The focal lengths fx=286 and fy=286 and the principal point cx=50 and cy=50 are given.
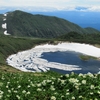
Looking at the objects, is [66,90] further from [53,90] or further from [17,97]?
[17,97]

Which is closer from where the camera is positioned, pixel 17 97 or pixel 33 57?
pixel 17 97

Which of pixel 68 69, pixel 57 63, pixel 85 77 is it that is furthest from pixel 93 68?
pixel 85 77

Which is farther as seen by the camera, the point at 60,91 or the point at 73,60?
the point at 73,60

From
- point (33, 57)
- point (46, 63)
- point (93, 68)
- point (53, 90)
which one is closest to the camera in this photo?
point (53, 90)

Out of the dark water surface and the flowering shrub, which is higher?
the flowering shrub

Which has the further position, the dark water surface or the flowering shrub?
the dark water surface

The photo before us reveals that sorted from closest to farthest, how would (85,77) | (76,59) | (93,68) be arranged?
1. (85,77)
2. (93,68)
3. (76,59)

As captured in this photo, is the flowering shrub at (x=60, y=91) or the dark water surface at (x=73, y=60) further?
the dark water surface at (x=73, y=60)

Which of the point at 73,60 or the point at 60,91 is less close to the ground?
the point at 60,91

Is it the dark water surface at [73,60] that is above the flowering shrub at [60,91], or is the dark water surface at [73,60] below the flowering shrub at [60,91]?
below

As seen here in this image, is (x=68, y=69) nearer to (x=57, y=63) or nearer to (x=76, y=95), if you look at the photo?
(x=57, y=63)

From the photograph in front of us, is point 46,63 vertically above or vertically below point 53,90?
below
